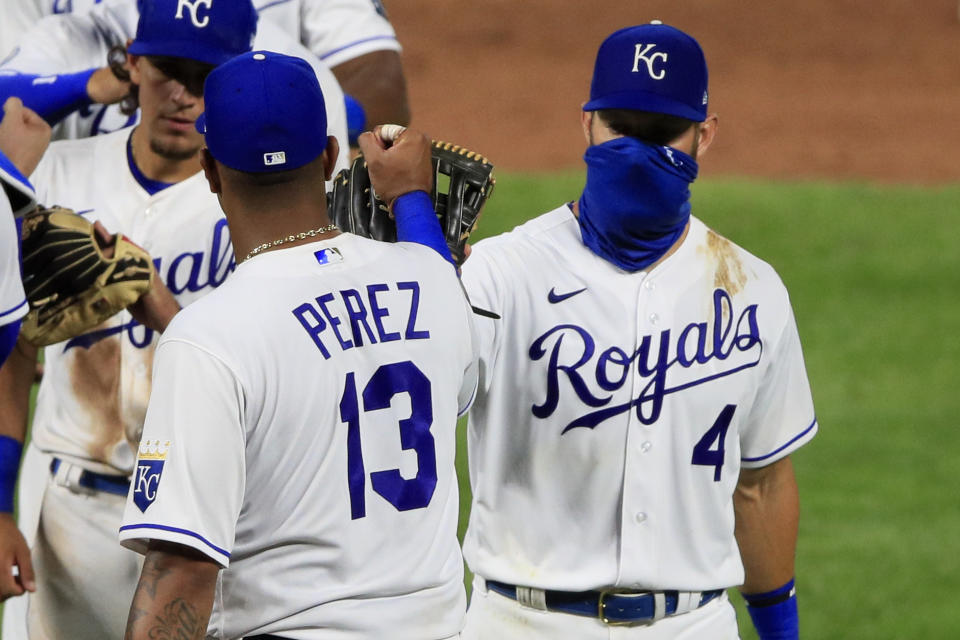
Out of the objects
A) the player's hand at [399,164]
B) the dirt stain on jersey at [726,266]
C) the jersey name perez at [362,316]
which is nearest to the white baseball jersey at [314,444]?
the jersey name perez at [362,316]

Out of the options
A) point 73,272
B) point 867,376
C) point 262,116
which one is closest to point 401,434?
point 262,116

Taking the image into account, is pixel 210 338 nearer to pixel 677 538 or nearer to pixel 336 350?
pixel 336 350

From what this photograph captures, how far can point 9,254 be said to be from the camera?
3494 mm

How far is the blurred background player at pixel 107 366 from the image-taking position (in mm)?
4391

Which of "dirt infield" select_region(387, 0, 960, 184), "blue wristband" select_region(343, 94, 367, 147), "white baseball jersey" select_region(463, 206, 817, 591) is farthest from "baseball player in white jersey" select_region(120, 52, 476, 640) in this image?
"dirt infield" select_region(387, 0, 960, 184)

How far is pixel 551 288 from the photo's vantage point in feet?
13.1

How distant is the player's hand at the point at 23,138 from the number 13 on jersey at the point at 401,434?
1.39m

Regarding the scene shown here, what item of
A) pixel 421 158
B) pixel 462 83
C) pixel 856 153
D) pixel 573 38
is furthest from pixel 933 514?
pixel 573 38

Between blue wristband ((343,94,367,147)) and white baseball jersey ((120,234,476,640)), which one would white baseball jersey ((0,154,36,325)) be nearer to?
white baseball jersey ((120,234,476,640))

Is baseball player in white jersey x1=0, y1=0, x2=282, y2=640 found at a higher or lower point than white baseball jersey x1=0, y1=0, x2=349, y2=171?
lower

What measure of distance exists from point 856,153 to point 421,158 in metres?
15.2

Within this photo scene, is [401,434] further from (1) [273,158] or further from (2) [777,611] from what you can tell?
(2) [777,611]

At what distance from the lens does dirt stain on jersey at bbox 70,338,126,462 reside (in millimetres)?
4457

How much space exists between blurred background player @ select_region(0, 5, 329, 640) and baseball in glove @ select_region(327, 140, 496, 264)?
80 cm
